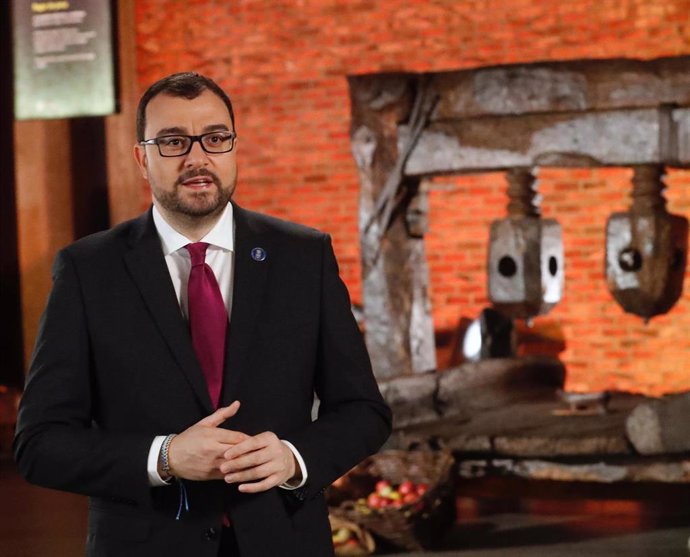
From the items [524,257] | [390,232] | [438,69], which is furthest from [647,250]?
[438,69]

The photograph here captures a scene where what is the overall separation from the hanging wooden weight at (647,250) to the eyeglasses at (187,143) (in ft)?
10.8

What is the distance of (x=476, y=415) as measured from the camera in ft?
16.5

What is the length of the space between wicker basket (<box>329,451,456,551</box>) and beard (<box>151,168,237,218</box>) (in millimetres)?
2744

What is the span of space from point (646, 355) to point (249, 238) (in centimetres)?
526

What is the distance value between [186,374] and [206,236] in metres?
0.17

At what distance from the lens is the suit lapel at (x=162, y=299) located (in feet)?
4.03

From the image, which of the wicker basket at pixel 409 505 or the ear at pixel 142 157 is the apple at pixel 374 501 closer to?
the wicker basket at pixel 409 505

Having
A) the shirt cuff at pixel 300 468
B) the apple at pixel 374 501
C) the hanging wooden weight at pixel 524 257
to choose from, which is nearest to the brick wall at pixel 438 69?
the hanging wooden weight at pixel 524 257

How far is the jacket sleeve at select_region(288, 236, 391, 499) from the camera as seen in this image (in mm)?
1258

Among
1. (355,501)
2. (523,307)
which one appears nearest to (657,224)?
(523,307)

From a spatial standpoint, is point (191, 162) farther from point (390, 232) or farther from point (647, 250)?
point (390, 232)

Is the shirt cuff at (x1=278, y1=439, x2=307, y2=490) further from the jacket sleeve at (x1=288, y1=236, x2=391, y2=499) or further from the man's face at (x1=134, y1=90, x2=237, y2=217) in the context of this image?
the man's face at (x1=134, y1=90, x2=237, y2=217)

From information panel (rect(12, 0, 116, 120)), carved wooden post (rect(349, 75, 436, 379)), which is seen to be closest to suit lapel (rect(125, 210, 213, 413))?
carved wooden post (rect(349, 75, 436, 379))

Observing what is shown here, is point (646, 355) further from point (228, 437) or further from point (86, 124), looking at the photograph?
point (228, 437)
